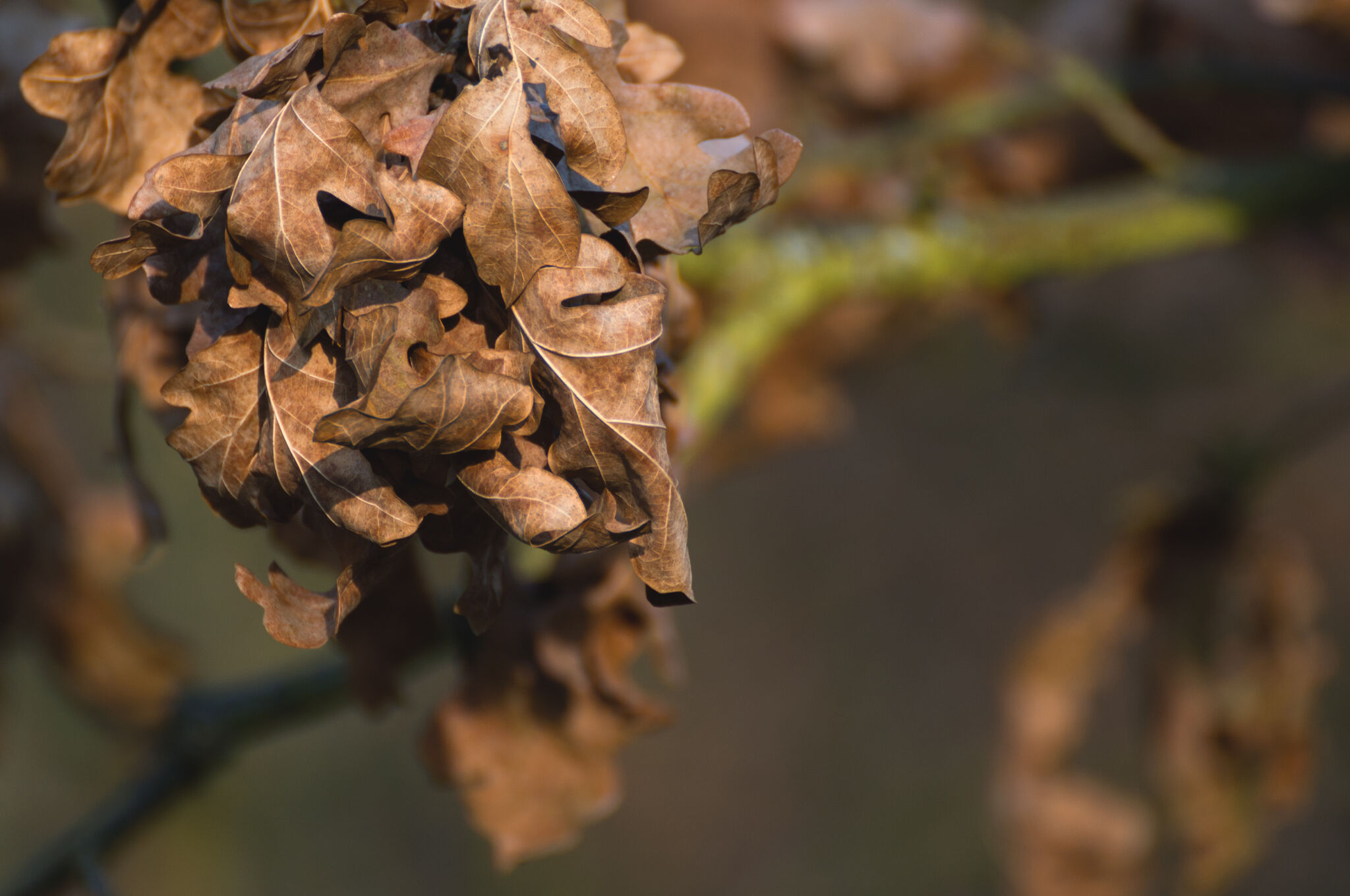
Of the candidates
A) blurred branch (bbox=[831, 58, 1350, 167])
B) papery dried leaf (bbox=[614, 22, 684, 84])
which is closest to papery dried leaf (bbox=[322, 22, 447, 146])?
papery dried leaf (bbox=[614, 22, 684, 84])

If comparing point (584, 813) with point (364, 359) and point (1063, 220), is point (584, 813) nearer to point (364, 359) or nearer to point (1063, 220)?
point (364, 359)

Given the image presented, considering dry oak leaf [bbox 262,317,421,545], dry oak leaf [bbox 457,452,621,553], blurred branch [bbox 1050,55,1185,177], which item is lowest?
dry oak leaf [bbox 262,317,421,545]

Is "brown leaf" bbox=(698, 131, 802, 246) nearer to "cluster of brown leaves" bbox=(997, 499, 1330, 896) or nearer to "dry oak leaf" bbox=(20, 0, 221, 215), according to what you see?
"dry oak leaf" bbox=(20, 0, 221, 215)

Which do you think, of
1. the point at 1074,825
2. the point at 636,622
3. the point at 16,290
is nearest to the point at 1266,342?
the point at 1074,825

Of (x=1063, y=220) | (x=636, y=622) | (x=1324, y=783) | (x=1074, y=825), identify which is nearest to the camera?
(x=636, y=622)

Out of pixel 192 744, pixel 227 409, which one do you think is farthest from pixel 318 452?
pixel 192 744

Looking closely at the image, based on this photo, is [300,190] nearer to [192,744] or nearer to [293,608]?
[293,608]
